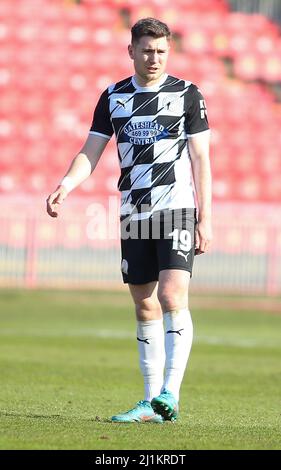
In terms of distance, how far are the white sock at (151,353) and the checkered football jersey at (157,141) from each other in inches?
28.8

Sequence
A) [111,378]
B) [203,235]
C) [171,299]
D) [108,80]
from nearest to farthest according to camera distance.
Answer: [171,299], [203,235], [111,378], [108,80]

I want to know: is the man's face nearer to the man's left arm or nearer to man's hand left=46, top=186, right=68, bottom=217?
the man's left arm

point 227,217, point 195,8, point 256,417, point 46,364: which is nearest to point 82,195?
point 227,217

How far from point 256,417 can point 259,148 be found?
1673 centimetres

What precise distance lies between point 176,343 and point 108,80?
17674mm

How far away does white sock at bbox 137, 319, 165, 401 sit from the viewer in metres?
→ 7.27

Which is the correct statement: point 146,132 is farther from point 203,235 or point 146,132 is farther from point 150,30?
point 203,235

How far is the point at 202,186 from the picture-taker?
23.2ft

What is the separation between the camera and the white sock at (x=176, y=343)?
694 centimetres

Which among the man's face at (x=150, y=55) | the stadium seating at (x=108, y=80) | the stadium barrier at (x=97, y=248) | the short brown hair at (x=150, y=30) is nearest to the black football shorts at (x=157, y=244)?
the man's face at (x=150, y=55)

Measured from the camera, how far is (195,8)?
1005 inches

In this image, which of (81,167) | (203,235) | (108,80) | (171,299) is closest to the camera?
(171,299)

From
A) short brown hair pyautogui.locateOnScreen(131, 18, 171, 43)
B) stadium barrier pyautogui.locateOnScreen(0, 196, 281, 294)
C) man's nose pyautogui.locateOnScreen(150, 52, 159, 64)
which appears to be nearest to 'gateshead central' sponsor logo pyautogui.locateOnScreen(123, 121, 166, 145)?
man's nose pyautogui.locateOnScreen(150, 52, 159, 64)

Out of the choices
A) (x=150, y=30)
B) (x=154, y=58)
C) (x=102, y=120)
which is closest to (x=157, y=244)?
(x=102, y=120)
